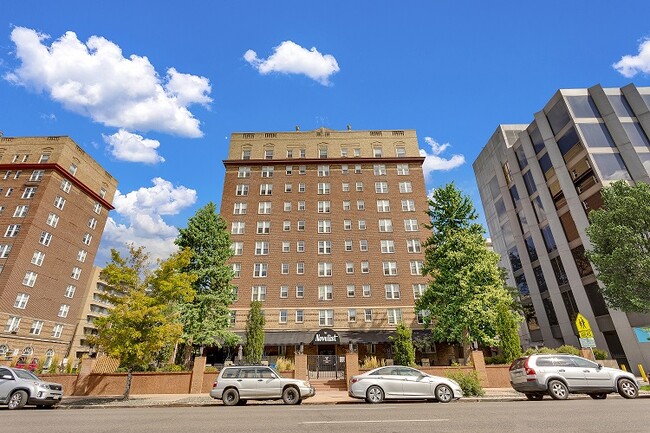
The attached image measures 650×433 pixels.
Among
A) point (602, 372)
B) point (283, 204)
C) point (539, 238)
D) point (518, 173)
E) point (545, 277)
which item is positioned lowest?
point (602, 372)

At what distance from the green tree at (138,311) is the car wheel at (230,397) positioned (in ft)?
17.5

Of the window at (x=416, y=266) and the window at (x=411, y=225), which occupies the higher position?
the window at (x=411, y=225)

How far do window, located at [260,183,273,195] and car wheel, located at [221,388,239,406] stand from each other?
29300mm

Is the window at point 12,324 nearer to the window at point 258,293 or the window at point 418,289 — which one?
the window at point 258,293

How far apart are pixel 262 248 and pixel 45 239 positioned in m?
28.1

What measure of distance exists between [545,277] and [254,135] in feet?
132

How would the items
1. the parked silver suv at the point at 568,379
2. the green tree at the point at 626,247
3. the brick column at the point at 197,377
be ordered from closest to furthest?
the parked silver suv at the point at 568,379
the brick column at the point at 197,377
the green tree at the point at 626,247

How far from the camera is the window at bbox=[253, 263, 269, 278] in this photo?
1433 inches

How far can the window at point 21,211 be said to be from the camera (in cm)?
4031

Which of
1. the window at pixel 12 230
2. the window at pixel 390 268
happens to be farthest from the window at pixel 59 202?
the window at pixel 390 268

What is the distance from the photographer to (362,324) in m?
34.0

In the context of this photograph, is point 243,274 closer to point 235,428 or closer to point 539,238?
point 235,428

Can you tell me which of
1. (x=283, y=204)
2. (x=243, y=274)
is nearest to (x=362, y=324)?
(x=243, y=274)

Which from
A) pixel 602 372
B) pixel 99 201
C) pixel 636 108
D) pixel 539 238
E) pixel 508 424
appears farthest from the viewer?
pixel 99 201
